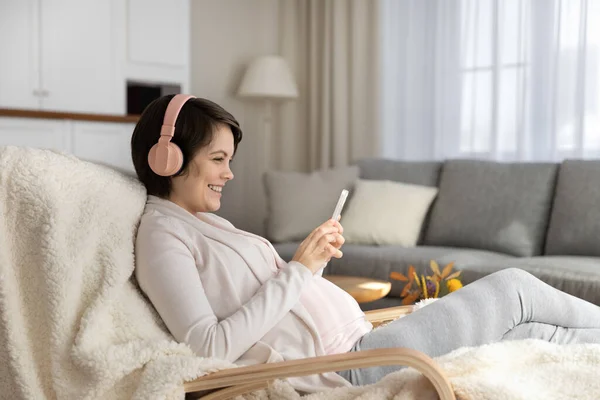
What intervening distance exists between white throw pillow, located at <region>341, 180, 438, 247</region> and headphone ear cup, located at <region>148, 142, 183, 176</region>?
106 inches

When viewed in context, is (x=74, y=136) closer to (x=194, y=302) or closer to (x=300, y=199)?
(x=300, y=199)

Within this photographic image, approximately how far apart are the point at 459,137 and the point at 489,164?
0.73 metres

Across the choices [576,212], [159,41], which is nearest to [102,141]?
[159,41]

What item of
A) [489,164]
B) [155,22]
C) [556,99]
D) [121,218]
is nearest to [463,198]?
[489,164]

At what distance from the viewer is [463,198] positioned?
419 cm

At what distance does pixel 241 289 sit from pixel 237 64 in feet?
15.1

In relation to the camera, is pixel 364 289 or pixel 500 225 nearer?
pixel 364 289

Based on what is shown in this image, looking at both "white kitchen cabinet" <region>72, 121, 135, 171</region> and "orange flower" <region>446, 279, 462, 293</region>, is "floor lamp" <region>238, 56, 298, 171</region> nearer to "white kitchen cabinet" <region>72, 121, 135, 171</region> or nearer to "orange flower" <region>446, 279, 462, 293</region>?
"white kitchen cabinet" <region>72, 121, 135, 171</region>

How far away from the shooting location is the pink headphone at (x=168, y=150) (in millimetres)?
1575

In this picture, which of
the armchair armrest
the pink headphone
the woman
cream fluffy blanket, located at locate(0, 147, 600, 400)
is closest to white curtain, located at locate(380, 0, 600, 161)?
the armchair armrest

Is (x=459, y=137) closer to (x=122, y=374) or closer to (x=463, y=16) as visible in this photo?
(x=463, y=16)

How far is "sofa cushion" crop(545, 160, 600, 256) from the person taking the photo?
3.67m

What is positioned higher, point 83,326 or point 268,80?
point 268,80

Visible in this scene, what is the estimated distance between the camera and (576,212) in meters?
3.74
